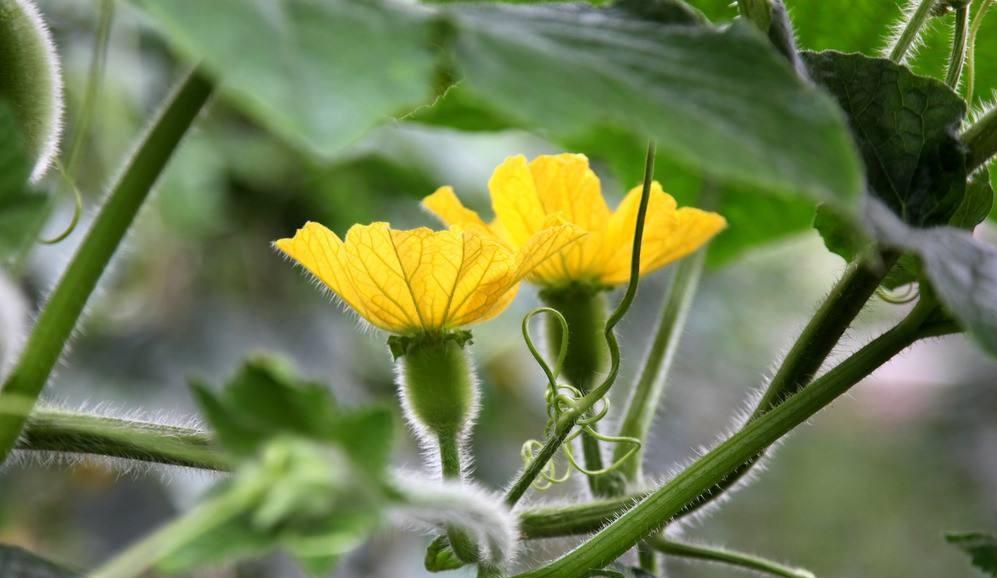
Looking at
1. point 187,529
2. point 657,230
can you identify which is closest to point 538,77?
point 187,529

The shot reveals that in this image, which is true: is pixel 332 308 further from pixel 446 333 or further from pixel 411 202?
pixel 446 333

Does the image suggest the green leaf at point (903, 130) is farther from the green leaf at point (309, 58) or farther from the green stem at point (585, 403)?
the green leaf at point (309, 58)

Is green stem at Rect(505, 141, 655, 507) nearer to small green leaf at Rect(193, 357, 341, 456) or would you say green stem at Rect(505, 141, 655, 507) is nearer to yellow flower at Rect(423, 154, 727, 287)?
yellow flower at Rect(423, 154, 727, 287)

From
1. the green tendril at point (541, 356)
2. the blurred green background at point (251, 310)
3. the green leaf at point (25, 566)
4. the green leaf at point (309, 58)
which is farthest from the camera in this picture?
the blurred green background at point (251, 310)

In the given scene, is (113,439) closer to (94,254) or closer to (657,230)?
(94,254)

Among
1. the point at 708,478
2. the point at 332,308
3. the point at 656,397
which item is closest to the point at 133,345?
the point at 332,308

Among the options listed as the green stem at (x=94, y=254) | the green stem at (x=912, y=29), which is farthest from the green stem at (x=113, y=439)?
the green stem at (x=912, y=29)

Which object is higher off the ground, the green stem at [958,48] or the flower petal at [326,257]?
the green stem at [958,48]

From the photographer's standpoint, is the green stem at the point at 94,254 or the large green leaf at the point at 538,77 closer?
the large green leaf at the point at 538,77
